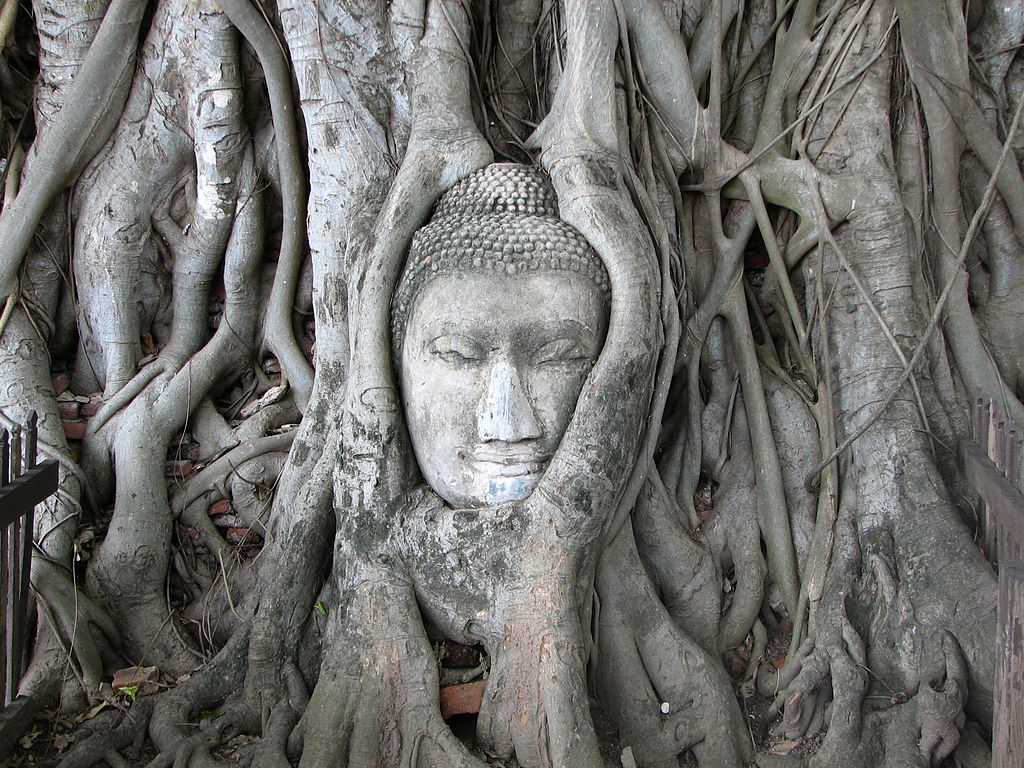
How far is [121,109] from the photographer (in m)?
3.82

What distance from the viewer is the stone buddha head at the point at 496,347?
273 centimetres

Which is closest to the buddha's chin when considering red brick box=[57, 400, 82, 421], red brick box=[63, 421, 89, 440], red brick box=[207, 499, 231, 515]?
red brick box=[207, 499, 231, 515]

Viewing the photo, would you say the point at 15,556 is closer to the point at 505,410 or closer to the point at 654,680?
the point at 505,410

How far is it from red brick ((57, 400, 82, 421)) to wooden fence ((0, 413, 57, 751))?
102cm

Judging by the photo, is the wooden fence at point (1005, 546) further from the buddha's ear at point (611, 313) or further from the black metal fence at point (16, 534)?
the black metal fence at point (16, 534)

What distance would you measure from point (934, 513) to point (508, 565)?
1404 mm

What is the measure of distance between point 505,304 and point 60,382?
7.38 ft

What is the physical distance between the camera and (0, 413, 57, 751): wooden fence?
240cm

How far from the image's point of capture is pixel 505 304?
2746 mm

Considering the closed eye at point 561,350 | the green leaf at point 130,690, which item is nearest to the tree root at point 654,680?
the closed eye at point 561,350

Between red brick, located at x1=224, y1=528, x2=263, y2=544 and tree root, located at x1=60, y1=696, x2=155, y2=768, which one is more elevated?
red brick, located at x1=224, y1=528, x2=263, y2=544

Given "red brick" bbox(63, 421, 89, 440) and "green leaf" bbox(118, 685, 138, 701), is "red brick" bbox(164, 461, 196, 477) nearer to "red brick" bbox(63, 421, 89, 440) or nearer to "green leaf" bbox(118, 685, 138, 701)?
"red brick" bbox(63, 421, 89, 440)

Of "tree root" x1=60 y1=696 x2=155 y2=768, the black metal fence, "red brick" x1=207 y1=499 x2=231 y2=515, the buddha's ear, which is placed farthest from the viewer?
"red brick" x1=207 y1=499 x2=231 y2=515

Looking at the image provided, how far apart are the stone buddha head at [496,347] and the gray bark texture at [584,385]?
0.09 meters
